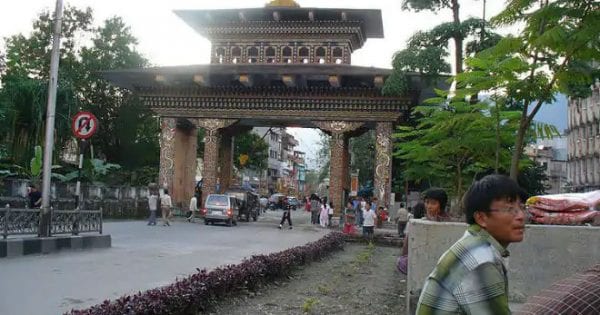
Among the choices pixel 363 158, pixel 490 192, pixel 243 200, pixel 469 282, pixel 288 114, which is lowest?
pixel 469 282

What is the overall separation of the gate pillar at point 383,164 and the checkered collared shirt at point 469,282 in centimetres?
2518

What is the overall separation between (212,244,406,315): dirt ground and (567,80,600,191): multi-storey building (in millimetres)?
41081

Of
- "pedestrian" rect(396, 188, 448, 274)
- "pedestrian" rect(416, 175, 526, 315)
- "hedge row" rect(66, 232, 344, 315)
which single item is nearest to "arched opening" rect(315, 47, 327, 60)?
"hedge row" rect(66, 232, 344, 315)

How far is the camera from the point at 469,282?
221 centimetres

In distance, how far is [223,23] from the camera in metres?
31.3

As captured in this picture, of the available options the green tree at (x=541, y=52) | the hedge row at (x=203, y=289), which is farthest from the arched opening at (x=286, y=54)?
the green tree at (x=541, y=52)

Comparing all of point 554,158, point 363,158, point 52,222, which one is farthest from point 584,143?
point 52,222

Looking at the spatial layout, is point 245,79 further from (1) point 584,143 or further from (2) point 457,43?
(1) point 584,143

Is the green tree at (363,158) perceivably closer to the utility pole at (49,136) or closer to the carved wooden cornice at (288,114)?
the carved wooden cornice at (288,114)

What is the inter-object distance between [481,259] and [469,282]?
0.10m

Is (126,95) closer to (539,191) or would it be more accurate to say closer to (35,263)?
(539,191)

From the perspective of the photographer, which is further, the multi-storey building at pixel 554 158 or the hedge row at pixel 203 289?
the multi-storey building at pixel 554 158

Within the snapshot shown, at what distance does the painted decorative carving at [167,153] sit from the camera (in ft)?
96.1

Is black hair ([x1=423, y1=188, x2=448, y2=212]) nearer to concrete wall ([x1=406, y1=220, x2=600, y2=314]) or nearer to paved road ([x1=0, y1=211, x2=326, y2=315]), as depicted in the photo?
concrete wall ([x1=406, y1=220, x2=600, y2=314])
